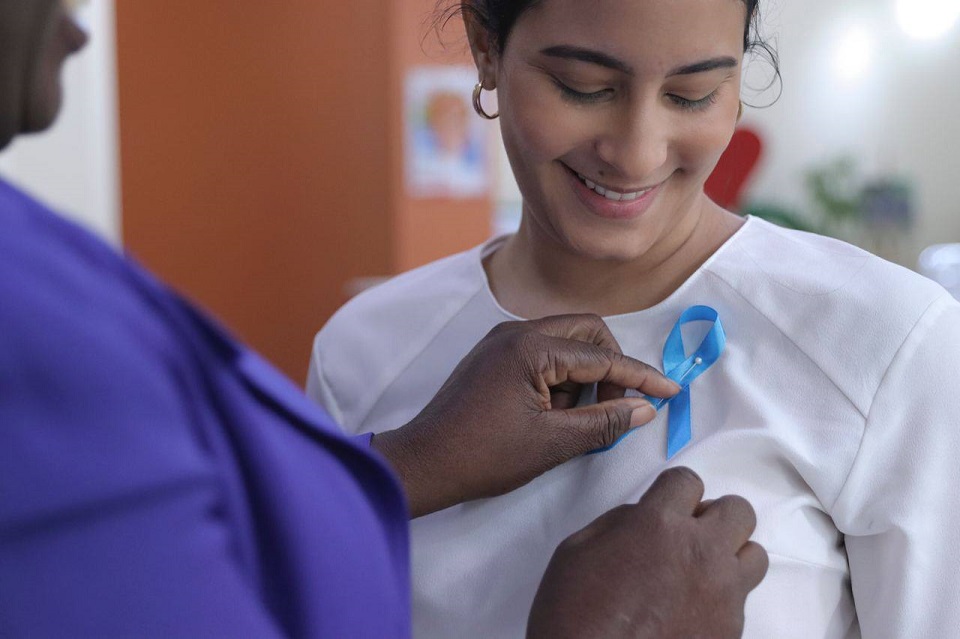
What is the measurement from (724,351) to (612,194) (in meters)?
0.21

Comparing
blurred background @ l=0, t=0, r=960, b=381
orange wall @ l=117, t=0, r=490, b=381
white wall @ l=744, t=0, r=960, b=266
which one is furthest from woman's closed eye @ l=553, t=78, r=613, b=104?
white wall @ l=744, t=0, r=960, b=266

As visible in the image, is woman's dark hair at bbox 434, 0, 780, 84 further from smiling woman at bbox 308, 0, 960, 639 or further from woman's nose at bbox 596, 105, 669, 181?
woman's nose at bbox 596, 105, 669, 181

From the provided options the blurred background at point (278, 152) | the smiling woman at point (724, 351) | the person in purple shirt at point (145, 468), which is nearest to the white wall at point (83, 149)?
the blurred background at point (278, 152)

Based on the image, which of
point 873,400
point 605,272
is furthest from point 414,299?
point 873,400

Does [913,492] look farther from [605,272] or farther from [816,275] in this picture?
[605,272]

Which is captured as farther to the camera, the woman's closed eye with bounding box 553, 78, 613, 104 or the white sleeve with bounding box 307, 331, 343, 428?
the white sleeve with bounding box 307, 331, 343, 428

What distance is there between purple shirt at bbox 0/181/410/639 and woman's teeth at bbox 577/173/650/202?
0.70 metres

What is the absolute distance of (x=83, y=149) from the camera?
147 inches

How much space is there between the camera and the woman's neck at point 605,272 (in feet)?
4.12

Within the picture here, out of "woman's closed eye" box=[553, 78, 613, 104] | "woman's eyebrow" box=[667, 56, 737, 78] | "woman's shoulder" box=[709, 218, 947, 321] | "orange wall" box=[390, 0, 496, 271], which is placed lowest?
"orange wall" box=[390, 0, 496, 271]

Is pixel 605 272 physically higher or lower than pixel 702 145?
lower

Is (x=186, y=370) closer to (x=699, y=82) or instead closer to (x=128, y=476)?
(x=128, y=476)

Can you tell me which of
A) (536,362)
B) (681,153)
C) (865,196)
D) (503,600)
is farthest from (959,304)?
(865,196)

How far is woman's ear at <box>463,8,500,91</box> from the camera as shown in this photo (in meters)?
1.33
